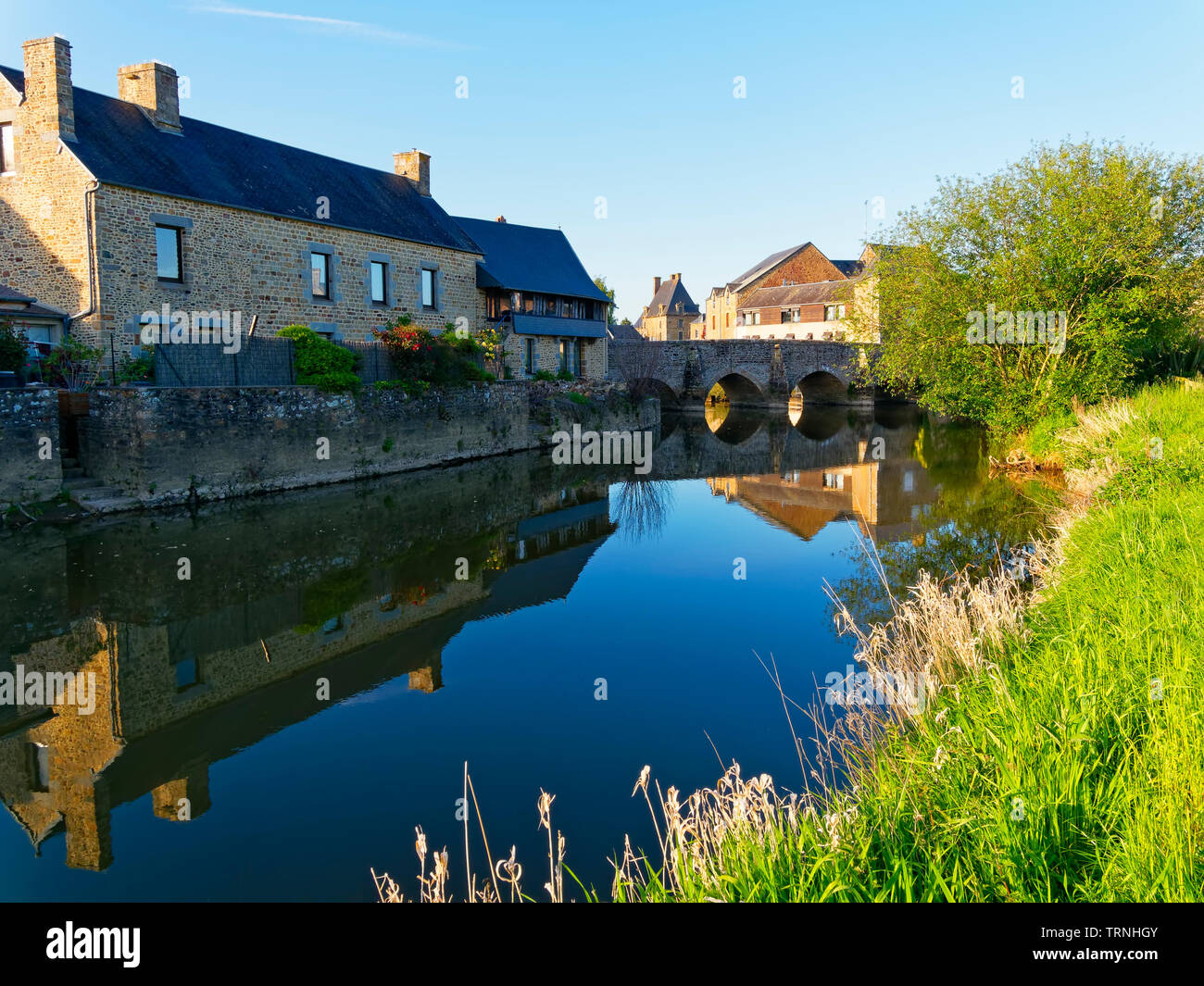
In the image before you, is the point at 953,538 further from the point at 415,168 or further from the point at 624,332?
the point at 624,332

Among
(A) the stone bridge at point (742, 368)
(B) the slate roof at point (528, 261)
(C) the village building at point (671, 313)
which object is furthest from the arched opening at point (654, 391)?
(C) the village building at point (671, 313)

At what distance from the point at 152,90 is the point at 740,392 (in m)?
36.6

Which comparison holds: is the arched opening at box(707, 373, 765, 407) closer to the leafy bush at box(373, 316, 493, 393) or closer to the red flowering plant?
the leafy bush at box(373, 316, 493, 393)

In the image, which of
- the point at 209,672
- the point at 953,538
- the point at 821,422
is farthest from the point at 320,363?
the point at 821,422

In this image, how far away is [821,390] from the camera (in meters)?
52.3

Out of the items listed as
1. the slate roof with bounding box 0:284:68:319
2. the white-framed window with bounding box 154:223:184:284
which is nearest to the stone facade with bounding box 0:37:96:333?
the slate roof with bounding box 0:284:68:319

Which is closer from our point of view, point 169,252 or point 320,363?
point 320,363

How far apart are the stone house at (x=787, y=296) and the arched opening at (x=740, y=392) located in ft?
31.5

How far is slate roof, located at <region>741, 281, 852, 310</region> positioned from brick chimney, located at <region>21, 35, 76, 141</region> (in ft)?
161

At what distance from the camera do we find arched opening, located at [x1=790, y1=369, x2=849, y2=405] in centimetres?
5022

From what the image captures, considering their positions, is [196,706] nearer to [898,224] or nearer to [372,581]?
[372,581]

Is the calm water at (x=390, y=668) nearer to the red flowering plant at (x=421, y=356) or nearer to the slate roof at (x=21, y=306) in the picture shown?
the red flowering plant at (x=421, y=356)

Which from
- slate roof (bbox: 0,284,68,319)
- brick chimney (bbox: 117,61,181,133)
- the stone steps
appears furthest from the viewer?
brick chimney (bbox: 117,61,181,133)
